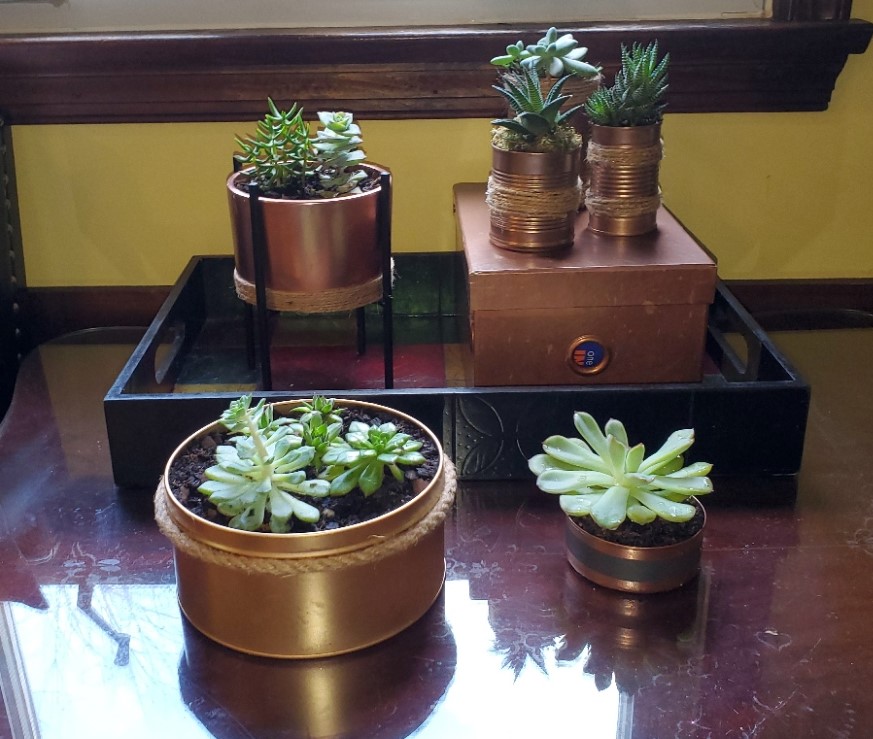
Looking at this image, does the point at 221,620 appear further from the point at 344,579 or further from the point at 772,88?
the point at 772,88

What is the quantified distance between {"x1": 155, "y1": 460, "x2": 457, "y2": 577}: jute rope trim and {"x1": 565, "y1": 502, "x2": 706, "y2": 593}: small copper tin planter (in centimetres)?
11

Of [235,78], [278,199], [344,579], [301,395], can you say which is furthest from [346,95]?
[344,579]

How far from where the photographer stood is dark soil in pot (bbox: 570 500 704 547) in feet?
2.16

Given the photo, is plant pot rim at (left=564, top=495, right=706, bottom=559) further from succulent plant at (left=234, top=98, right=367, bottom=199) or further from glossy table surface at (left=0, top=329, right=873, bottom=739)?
succulent plant at (left=234, top=98, right=367, bottom=199)

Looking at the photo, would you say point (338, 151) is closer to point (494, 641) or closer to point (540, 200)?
point (540, 200)

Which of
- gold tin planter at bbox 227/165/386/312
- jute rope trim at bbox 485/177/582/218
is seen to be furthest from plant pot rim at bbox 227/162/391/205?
jute rope trim at bbox 485/177/582/218

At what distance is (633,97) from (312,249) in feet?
0.99

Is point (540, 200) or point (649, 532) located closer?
point (649, 532)

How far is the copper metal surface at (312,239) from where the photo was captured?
32.3 inches

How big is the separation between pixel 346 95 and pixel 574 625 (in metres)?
0.62

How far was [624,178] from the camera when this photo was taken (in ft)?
2.81

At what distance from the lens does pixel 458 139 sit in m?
1.08

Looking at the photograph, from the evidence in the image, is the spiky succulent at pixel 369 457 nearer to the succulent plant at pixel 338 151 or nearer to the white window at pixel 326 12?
the succulent plant at pixel 338 151

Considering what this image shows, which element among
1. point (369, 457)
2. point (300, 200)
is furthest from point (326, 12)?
point (369, 457)
